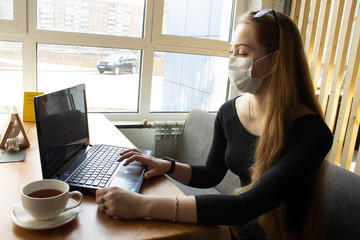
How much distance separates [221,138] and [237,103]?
0.58 feet

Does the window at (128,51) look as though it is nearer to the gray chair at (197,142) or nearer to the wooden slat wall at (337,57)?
the gray chair at (197,142)

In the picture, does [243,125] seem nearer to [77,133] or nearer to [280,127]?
[280,127]

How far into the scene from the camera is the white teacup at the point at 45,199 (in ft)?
2.29

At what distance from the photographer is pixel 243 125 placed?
1.27 meters

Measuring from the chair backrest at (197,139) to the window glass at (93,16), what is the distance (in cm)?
81

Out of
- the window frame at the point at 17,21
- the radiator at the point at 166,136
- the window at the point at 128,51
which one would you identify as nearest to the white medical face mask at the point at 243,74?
the radiator at the point at 166,136

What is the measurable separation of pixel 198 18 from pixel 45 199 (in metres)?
2.20

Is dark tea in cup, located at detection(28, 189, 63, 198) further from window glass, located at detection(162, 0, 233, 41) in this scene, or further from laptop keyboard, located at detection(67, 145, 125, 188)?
window glass, located at detection(162, 0, 233, 41)

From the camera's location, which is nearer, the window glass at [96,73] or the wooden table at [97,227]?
the wooden table at [97,227]

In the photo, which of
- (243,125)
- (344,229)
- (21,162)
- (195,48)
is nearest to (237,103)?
(243,125)

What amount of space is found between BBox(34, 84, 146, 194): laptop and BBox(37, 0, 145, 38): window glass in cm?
106

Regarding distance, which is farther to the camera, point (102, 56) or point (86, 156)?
point (102, 56)

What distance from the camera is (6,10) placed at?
190 centimetres

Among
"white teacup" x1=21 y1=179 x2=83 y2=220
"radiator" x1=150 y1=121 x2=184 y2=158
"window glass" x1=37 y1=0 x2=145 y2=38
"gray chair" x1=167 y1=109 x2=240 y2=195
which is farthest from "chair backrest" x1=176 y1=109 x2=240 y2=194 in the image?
"white teacup" x1=21 y1=179 x2=83 y2=220
